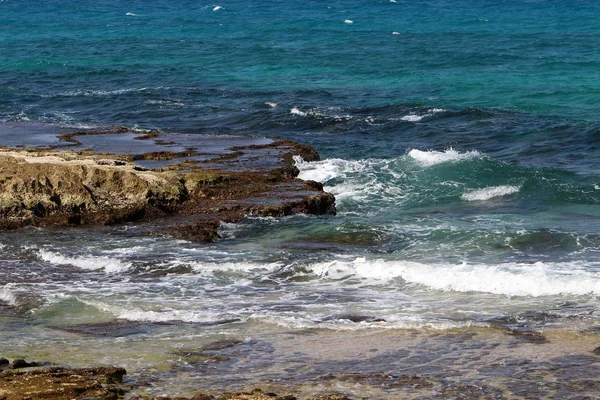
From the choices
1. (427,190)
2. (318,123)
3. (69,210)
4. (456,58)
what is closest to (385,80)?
(456,58)

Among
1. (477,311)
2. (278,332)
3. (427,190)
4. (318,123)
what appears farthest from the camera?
(318,123)

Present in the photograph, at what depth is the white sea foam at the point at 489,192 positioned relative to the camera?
21.0m

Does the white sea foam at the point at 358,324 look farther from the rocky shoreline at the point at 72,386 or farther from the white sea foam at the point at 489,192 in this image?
the white sea foam at the point at 489,192

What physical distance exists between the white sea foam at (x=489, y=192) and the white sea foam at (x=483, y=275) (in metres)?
5.50

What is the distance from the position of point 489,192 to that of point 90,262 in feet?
31.2

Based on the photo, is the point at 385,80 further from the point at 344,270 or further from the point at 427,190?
the point at 344,270

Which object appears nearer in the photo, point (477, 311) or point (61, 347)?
point (61, 347)

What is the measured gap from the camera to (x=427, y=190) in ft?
70.6

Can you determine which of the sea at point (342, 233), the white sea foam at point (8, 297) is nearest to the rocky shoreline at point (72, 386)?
the sea at point (342, 233)

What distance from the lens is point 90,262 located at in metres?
15.3

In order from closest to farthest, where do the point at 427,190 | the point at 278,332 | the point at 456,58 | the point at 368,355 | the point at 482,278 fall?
the point at 368,355 → the point at 278,332 → the point at 482,278 → the point at 427,190 → the point at 456,58

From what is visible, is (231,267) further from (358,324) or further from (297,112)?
(297,112)

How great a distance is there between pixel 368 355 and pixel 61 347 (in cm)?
357

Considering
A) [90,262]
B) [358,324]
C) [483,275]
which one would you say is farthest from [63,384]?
[483,275]
